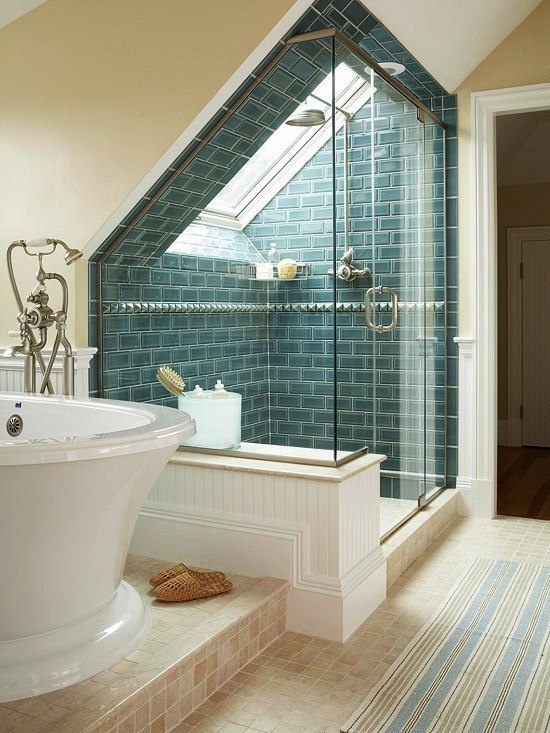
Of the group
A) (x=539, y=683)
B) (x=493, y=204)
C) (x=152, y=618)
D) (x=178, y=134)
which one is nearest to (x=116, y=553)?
(x=152, y=618)

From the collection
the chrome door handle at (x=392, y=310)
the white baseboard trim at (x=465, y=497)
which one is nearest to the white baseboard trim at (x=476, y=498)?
the white baseboard trim at (x=465, y=497)

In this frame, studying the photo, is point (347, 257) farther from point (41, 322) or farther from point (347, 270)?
point (41, 322)

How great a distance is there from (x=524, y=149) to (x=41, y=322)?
460 centimetres

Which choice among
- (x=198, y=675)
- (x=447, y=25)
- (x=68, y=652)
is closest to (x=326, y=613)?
(x=198, y=675)

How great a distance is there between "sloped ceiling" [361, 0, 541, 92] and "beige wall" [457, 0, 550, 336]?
0.15ft

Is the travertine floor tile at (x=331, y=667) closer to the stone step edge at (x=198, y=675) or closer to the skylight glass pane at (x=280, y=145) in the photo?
the stone step edge at (x=198, y=675)

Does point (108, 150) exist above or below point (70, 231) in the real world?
above

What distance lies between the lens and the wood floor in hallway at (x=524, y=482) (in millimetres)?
4395

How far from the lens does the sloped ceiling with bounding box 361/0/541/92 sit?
3.22 meters

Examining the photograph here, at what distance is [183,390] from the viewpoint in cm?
301

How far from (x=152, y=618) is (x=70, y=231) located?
1.55 m

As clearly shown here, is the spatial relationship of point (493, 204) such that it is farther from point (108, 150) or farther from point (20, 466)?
point (20, 466)

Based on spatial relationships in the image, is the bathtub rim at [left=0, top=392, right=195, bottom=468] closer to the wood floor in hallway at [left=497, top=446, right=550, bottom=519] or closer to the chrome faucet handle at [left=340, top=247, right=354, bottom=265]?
the chrome faucet handle at [left=340, top=247, right=354, bottom=265]

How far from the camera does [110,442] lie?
1949mm
